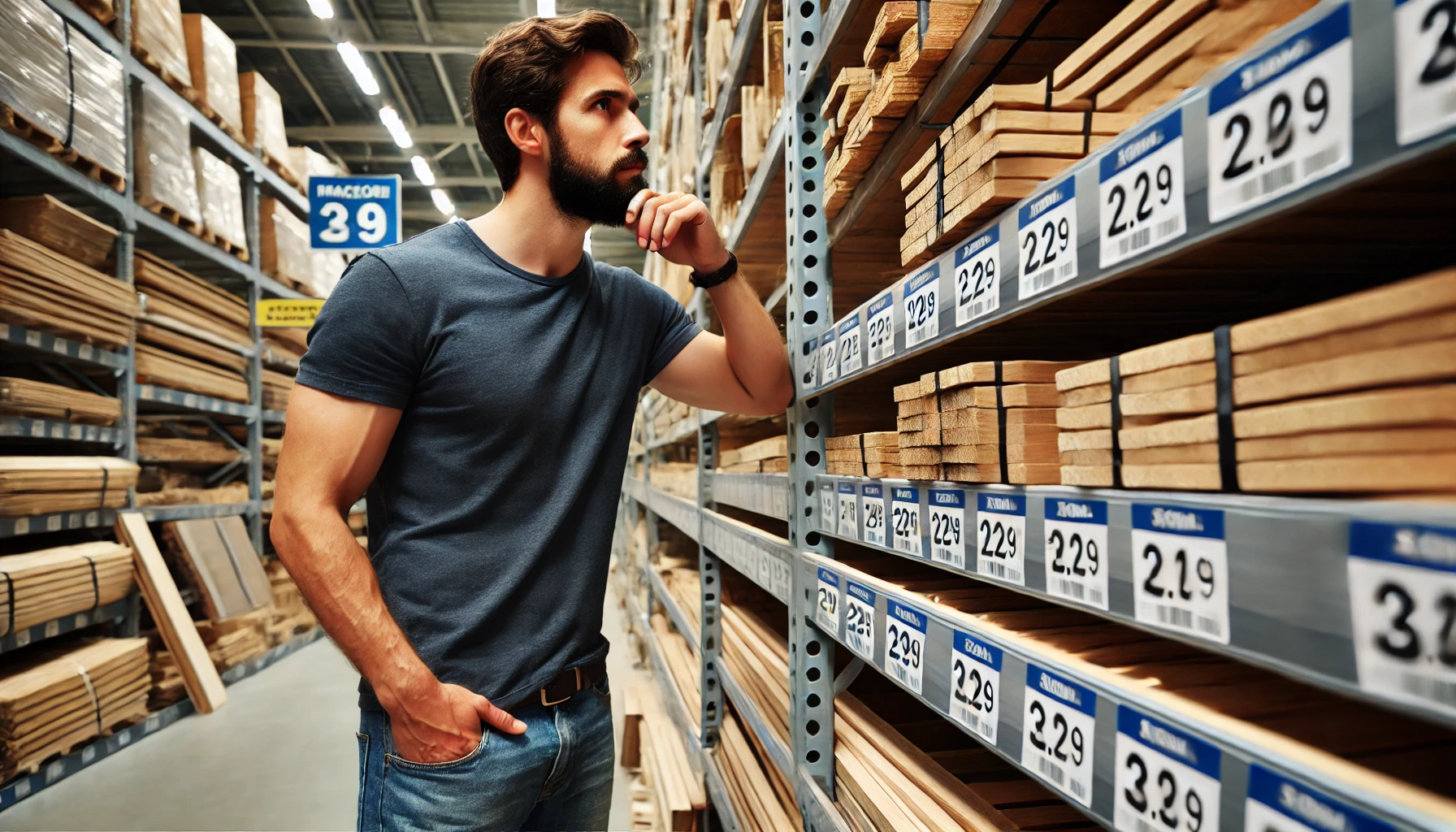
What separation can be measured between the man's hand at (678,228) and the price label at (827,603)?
710 millimetres

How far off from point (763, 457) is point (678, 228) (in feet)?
3.12

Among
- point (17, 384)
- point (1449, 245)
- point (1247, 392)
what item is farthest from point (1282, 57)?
point (17, 384)

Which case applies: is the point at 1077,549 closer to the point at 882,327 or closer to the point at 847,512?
the point at 882,327

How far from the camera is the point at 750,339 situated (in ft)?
6.40

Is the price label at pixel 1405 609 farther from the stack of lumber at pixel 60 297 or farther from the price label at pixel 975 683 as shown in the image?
the stack of lumber at pixel 60 297

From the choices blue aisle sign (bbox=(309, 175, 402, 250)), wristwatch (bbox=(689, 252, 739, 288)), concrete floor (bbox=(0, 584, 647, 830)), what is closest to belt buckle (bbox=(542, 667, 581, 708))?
wristwatch (bbox=(689, 252, 739, 288))

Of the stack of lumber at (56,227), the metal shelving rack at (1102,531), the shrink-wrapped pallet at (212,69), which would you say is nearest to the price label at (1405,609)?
the metal shelving rack at (1102,531)

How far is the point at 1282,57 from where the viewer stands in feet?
2.00

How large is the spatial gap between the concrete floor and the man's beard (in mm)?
3003

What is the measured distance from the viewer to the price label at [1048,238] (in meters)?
0.90

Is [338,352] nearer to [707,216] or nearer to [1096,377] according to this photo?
[707,216]

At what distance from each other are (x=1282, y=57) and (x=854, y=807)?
58.6 inches

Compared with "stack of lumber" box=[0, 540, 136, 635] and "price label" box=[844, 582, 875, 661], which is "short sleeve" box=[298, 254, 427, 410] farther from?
"stack of lumber" box=[0, 540, 136, 635]

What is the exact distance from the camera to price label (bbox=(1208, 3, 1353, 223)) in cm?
56
